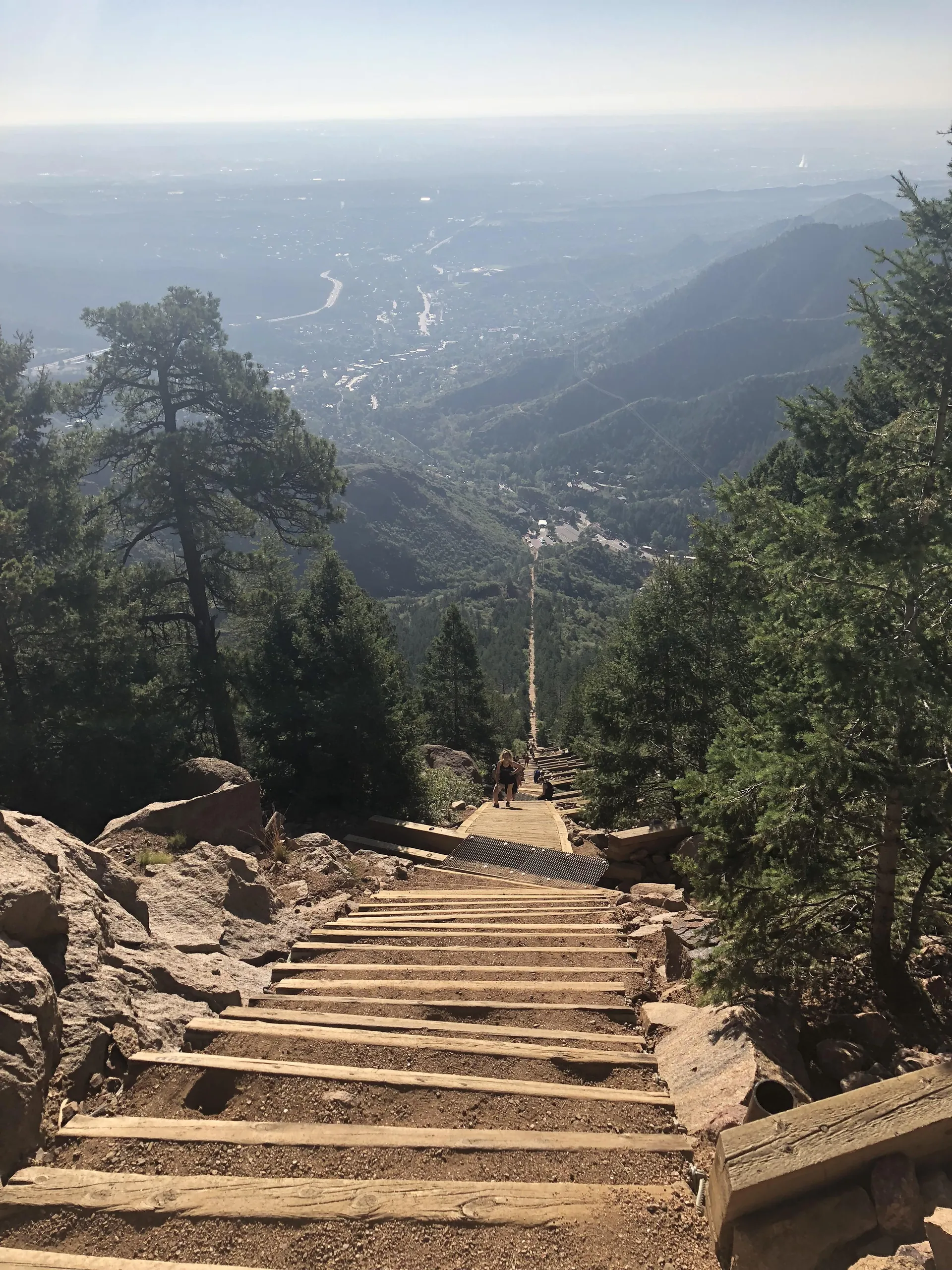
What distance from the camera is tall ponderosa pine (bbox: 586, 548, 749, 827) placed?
1453cm

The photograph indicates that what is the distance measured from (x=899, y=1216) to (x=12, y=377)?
16.6 metres

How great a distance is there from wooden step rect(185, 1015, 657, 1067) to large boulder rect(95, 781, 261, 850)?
4.72m

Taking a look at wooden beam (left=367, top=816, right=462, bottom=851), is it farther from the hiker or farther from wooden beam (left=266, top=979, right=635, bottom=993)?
wooden beam (left=266, top=979, right=635, bottom=993)

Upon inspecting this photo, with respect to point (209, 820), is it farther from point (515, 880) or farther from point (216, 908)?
point (515, 880)

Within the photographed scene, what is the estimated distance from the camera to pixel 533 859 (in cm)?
1192

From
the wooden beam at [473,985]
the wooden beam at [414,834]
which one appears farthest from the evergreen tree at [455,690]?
the wooden beam at [473,985]

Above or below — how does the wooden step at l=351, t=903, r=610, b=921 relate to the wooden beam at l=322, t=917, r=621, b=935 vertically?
below

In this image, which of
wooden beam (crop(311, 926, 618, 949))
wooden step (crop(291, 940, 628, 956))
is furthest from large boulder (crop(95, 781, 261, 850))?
wooden step (crop(291, 940, 628, 956))

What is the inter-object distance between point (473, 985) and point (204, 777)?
798cm

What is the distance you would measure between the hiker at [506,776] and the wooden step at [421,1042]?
1265 centimetres

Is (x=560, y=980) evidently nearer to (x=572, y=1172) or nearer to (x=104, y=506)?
(x=572, y=1172)

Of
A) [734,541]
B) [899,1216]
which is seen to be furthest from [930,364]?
[734,541]

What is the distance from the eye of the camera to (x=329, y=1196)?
3.35m

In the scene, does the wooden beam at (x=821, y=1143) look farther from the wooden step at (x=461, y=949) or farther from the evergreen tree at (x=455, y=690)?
the evergreen tree at (x=455, y=690)
